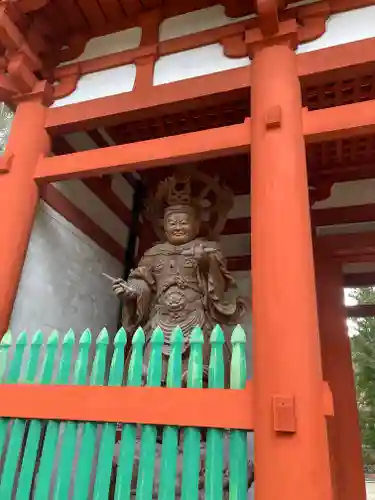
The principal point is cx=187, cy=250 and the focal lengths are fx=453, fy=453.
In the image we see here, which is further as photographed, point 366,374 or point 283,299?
point 366,374

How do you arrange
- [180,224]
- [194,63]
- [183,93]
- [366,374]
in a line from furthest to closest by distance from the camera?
[366,374], [180,224], [194,63], [183,93]

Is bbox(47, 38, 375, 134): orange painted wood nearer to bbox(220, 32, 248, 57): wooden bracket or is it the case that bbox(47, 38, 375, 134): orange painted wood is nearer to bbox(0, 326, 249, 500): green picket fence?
bbox(220, 32, 248, 57): wooden bracket

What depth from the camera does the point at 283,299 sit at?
197 cm

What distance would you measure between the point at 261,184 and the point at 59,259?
1.75 metres

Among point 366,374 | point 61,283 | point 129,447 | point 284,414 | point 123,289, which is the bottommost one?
point 129,447

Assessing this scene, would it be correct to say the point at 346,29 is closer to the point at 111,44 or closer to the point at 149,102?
the point at 149,102

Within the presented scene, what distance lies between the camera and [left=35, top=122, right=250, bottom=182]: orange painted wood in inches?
100

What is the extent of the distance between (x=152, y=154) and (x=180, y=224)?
87 cm

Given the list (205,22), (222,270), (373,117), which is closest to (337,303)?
(222,270)

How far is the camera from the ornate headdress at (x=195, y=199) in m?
3.58

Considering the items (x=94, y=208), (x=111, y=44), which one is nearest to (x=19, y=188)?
Answer: (x=94, y=208)

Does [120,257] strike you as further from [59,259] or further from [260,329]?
[260,329]

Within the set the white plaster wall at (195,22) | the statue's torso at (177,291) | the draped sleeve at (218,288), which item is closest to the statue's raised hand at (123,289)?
the statue's torso at (177,291)

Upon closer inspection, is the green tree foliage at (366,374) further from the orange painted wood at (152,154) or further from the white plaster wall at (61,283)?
the orange painted wood at (152,154)
